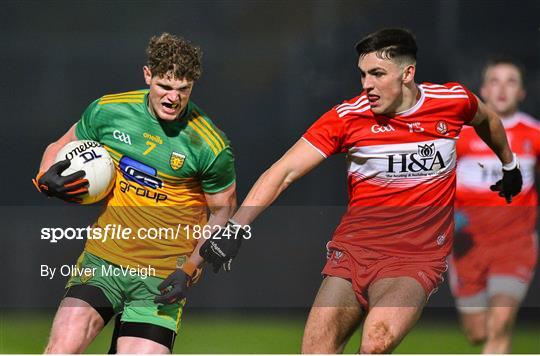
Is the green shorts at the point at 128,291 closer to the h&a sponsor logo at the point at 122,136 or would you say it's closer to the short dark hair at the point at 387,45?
the h&a sponsor logo at the point at 122,136

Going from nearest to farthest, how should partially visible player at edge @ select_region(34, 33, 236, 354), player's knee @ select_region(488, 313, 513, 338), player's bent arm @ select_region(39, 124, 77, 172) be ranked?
partially visible player at edge @ select_region(34, 33, 236, 354) → player's bent arm @ select_region(39, 124, 77, 172) → player's knee @ select_region(488, 313, 513, 338)

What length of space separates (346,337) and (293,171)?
88cm

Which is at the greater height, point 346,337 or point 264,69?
point 264,69

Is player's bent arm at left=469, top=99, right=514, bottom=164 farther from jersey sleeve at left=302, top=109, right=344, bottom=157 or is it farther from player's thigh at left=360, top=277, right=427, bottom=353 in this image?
player's thigh at left=360, top=277, right=427, bottom=353

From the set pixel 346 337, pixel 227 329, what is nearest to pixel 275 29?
pixel 227 329

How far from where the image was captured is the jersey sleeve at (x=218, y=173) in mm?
5594

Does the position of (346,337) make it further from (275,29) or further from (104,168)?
(275,29)

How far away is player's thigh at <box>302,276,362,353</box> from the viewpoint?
5121 mm

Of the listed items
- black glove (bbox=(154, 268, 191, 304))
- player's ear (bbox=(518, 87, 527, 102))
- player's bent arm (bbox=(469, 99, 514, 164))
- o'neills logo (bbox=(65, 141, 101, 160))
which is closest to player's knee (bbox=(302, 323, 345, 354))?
black glove (bbox=(154, 268, 191, 304))

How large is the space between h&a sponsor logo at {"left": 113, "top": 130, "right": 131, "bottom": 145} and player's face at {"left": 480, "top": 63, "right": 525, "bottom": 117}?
120 inches

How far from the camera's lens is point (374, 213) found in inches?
215

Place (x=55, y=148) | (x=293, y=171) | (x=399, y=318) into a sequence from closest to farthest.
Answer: (x=399, y=318), (x=293, y=171), (x=55, y=148)

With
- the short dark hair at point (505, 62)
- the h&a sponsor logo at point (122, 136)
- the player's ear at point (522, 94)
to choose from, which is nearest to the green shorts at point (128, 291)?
the h&a sponsor logo at point (122, 136)

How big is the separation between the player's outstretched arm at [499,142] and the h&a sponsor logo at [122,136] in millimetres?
1872
